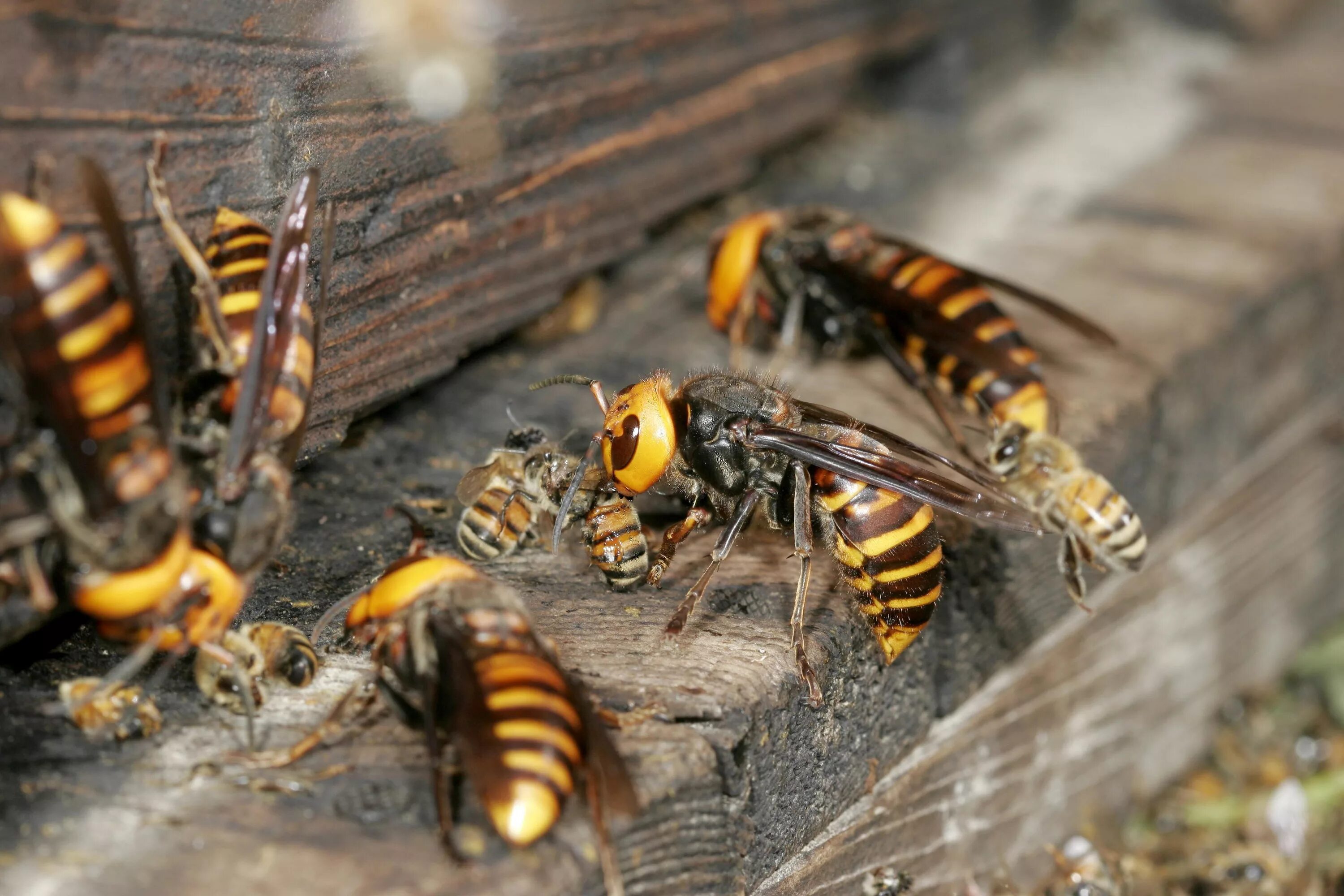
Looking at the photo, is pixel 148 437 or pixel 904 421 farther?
pixel 904 421

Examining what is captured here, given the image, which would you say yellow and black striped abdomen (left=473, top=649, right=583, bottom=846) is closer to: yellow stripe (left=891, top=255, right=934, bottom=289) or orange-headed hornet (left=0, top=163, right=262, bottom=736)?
orange-headed hornet (left=0, top=163, right=262, bottom=736)

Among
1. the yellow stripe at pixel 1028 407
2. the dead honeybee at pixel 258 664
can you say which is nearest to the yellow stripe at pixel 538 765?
the dead honeybee at pixel 258 664

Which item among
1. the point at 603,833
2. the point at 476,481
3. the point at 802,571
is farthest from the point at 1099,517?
the point at 603,833

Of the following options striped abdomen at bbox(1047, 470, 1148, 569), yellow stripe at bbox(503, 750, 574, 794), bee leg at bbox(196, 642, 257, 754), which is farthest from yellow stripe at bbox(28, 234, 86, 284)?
striped abdomen at bbox(1047, 470, 1148, 569)

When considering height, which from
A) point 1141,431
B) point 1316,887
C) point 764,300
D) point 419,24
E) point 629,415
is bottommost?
point 1316,887

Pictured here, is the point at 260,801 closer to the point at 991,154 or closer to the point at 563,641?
the point at 563,641

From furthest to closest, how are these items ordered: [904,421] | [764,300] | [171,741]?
[764,300], [904,421], [171,741]

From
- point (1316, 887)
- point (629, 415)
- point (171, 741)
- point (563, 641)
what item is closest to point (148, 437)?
point (171, 741)
